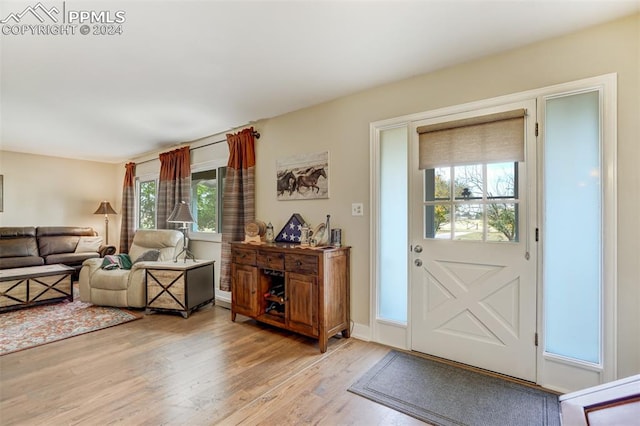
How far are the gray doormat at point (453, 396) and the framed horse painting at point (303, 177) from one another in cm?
174

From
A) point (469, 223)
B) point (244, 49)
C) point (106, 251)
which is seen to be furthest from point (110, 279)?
point (469, 223)

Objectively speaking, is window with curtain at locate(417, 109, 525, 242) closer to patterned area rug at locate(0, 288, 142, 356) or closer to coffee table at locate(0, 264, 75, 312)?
patterned area rug at locate(0, 288, 142, 356)

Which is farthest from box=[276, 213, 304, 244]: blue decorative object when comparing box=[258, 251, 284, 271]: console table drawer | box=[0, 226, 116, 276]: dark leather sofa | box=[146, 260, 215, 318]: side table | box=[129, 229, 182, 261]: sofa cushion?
box=[0, 226, 116, 276]: dark leather sofa

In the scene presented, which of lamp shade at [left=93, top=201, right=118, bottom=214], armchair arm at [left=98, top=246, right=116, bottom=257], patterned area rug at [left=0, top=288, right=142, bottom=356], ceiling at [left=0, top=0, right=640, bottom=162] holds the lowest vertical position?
patterned area rug at [left=0, top=288, right=142, bottom=356]

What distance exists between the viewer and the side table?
11.4 feet

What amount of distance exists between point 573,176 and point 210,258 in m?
4.20

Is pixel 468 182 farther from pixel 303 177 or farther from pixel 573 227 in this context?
pixel 303 177

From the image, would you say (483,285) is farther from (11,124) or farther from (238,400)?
(11,124)

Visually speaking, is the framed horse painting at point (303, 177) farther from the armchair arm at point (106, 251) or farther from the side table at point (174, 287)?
the armchair arm at point (106, 251)

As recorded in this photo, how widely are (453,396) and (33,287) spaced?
15.7 feet

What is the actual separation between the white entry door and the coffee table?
441 centimetres

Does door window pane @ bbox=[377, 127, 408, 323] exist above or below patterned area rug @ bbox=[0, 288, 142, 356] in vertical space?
above

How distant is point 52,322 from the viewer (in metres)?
3.23

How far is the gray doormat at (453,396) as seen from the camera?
1729 millimetres
